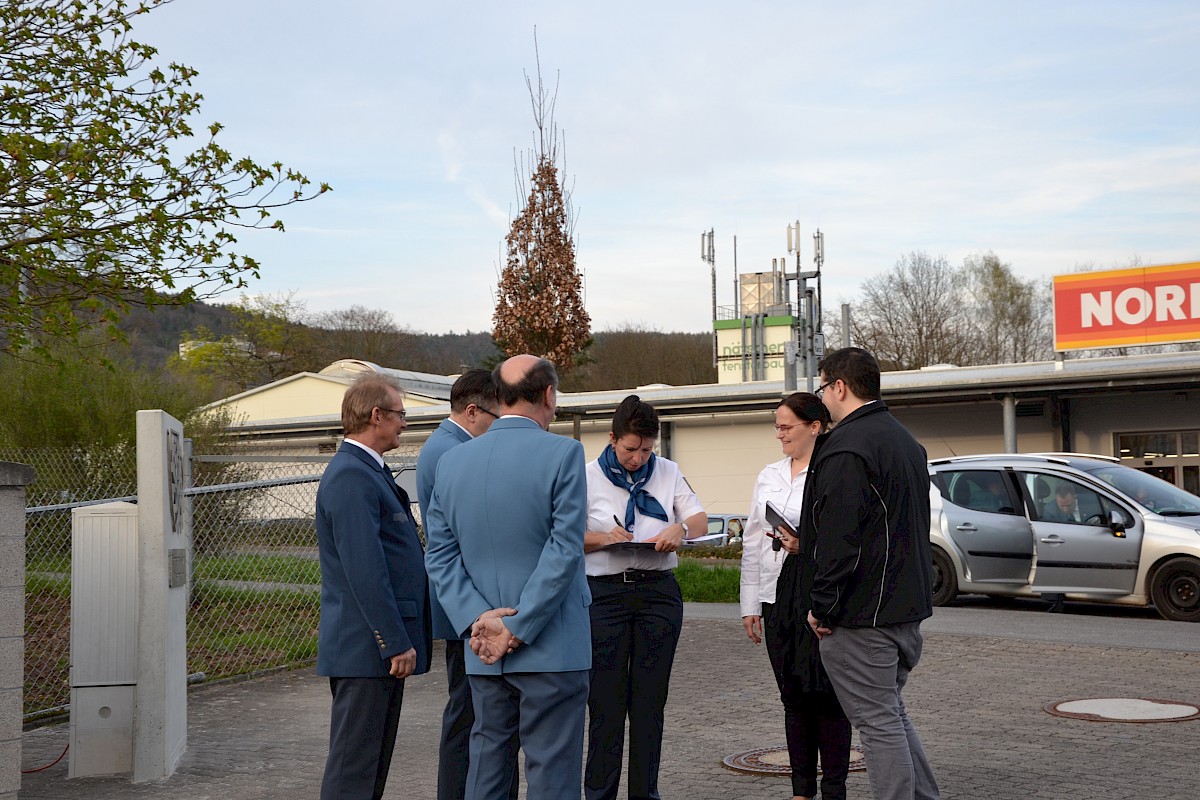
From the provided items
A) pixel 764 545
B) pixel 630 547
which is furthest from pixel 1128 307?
pixel 630 547

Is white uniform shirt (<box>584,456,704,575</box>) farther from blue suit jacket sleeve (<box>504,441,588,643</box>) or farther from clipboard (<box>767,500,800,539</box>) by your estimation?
blue suit jacket sleeve (<box>504,441,588,643</box>)

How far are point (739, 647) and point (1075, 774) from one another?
518 cm

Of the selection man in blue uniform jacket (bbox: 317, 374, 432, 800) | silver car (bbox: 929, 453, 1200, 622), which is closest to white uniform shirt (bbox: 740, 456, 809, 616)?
man in blue uniform jacket (bbox: 317, 374, 432, 800)

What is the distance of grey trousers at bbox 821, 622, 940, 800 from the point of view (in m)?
4.86

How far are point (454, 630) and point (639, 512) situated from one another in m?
1.07

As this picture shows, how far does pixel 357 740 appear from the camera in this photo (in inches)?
193

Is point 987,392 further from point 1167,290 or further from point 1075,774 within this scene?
point 1075,774

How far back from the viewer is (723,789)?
631cm

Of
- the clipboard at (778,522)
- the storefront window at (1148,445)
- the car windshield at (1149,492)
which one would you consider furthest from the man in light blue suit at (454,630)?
the storefront window at (1148,445)

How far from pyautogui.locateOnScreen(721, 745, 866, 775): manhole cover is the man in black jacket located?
5.31ft

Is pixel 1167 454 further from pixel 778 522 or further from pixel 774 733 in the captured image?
pixel 778 522

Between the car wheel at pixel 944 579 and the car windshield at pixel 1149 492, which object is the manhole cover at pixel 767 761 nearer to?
the car wheel at pixel 944 579

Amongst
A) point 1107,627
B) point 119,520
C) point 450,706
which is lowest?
point 1107,627

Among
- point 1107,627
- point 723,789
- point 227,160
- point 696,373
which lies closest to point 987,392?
point 1107,627
